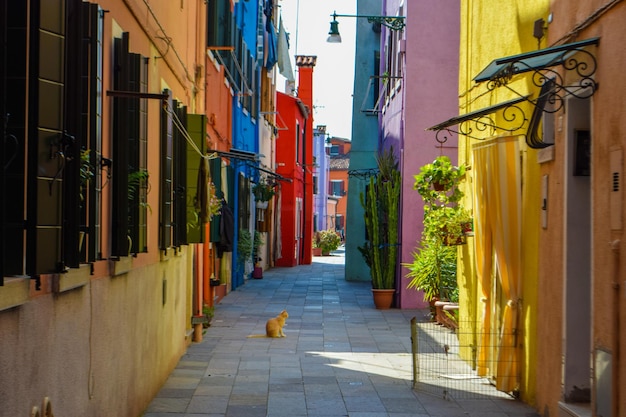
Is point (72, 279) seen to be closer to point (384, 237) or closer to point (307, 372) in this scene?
point (307, 372)

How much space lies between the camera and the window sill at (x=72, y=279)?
5.45 metres

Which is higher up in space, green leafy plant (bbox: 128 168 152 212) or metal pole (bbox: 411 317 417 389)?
green leafy plant (bbox: 128 168 152 212)

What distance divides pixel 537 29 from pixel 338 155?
80340 millimetres

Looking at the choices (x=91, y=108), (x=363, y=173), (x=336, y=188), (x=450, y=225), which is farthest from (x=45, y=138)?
(x=336, y=188)

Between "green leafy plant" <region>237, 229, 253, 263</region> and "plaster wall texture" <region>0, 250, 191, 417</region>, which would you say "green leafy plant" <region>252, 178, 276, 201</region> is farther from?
"plaster wall texture" <region>0, 250, 191, 417</region>

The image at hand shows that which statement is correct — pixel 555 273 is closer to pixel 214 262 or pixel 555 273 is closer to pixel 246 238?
pixel 214 262

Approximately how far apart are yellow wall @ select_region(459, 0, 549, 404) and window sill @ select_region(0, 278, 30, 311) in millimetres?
5871

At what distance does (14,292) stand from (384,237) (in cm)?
1704

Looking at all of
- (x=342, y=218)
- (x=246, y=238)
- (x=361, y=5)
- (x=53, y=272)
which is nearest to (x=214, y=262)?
(x=246, y=238)

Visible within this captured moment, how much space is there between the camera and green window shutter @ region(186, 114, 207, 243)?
12.8 m

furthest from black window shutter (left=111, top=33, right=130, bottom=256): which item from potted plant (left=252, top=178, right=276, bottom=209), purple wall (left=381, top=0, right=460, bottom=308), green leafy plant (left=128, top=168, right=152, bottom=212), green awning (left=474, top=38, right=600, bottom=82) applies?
potted plant (left=252, top=178, right=276, bottom=209)

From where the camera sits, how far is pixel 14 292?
468 centimetres

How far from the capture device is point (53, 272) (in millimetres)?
5391

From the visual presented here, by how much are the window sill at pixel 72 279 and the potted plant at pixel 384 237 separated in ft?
48.3
